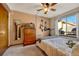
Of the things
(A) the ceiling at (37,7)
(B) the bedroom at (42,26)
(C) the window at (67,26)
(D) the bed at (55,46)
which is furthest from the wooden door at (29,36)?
(C) the window at (67,26)

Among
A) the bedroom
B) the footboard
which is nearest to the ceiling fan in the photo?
the bedroom

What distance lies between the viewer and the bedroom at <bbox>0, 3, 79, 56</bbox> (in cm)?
191

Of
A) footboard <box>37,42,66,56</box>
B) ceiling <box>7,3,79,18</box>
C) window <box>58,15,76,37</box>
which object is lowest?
footboard <box>37,42,66,56</box>

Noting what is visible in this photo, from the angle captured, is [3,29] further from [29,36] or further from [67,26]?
[67,26]

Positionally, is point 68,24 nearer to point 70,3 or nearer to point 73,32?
point 73,32

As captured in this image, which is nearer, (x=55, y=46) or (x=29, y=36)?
(x=55, y=46)

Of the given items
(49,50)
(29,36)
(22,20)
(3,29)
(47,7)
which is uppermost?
(47,7)

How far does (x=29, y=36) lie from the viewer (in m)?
2.06

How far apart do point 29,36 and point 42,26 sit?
0.31m

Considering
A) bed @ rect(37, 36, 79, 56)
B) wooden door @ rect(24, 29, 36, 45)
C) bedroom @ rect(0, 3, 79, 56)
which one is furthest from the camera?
wooden door @ rect(24, 29, 36, 45)

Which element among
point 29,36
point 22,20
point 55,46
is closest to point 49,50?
point 55,46

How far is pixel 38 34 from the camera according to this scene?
2.05 metres

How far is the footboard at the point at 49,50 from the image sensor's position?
183 cm

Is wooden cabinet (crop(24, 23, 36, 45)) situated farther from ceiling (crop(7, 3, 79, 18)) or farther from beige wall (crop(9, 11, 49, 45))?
ceiling (crop(7, 3, 79, 18))
